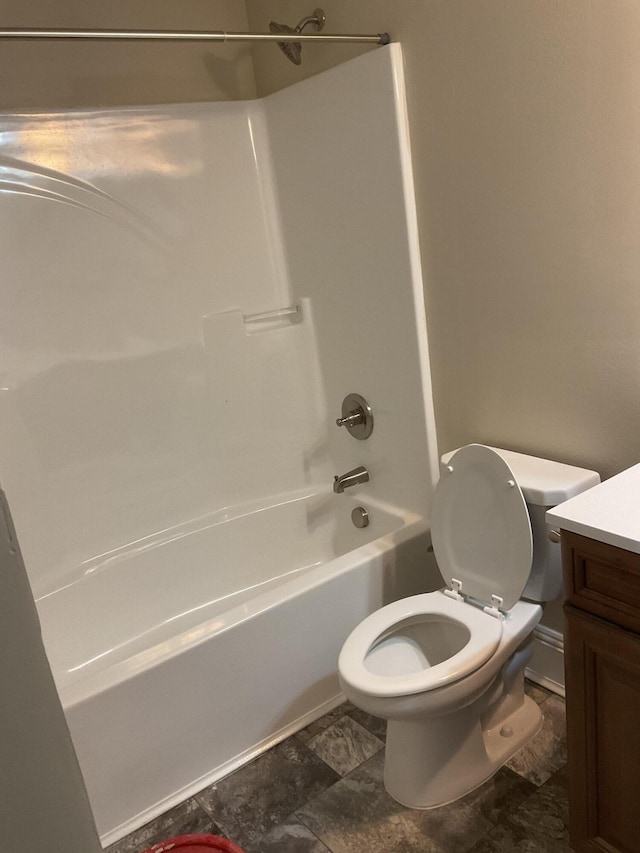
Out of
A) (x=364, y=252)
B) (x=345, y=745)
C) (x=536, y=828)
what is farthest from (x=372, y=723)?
(x=364, y=252)

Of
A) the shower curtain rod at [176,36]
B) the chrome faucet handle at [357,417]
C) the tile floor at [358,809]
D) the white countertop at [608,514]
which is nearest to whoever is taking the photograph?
the white countertop at [608,514]

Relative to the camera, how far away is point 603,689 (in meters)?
1.26

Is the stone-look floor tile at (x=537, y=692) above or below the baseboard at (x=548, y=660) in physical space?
below

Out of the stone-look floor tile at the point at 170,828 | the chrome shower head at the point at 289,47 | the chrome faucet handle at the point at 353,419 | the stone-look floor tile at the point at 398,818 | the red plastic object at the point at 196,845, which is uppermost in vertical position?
the chrome shower head at the point at 289,47

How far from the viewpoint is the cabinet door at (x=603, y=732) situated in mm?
1213

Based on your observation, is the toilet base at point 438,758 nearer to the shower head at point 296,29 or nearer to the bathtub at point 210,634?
the bathtub at point 210,634

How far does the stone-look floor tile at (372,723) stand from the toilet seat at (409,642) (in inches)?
11.5

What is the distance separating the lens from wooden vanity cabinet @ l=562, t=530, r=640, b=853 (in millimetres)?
1192

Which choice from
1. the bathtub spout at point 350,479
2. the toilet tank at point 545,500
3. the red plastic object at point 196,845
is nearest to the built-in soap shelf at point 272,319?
the bathtub spout at point 350,479

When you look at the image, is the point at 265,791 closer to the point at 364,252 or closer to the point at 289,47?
the point at 364,252

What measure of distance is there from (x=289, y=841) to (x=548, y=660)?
87cm

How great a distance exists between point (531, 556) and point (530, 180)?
0.90 meters

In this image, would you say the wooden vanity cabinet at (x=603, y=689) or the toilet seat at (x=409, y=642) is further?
the toilet seat at (x=409, y=642)

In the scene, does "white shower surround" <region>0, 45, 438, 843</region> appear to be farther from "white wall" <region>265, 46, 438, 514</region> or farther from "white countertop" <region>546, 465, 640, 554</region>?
"white countertop" <region>546, 465, 640, 554</region>
